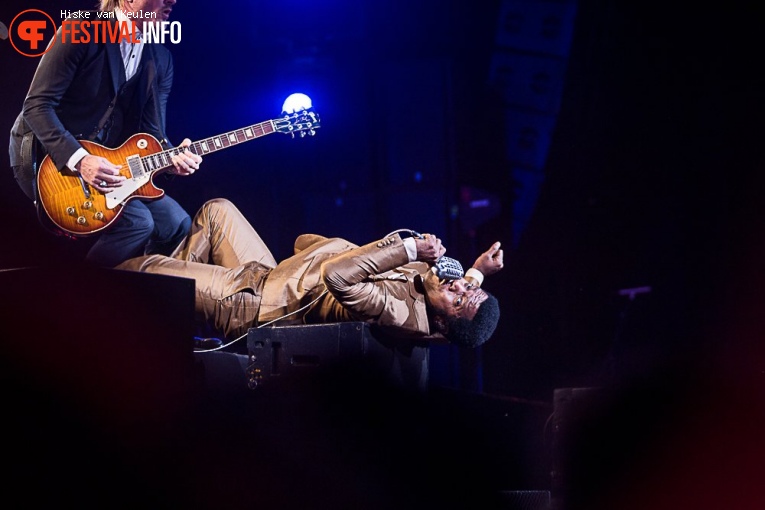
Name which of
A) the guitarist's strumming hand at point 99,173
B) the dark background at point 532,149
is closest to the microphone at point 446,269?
the guitarist's strumming hand at point 99,173

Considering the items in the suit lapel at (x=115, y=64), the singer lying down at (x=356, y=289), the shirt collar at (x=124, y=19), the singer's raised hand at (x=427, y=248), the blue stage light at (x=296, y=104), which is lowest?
the singer lying down at (x=356, y=289)

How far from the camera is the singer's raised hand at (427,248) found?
118 inches

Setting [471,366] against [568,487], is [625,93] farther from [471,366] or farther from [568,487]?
[568,487]

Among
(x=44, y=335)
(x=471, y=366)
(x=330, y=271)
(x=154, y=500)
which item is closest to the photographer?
(x=44, y=335)

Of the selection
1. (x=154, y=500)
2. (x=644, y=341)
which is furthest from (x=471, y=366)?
(x=154, y=500)

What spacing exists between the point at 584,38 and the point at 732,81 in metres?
1.03

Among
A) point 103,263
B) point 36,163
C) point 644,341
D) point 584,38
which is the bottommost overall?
point 644,341

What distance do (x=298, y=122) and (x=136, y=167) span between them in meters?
0.76

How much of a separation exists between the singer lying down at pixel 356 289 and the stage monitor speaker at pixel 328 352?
0.09m

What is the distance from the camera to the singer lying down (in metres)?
2.87

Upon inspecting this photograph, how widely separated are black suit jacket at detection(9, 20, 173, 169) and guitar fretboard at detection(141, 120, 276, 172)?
0.34 ft

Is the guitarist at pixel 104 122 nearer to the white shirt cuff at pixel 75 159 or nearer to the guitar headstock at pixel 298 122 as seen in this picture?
the white shirt cuff at pixel 75 159

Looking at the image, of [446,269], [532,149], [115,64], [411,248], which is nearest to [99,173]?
[115,64]

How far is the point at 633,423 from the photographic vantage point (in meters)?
2.35
